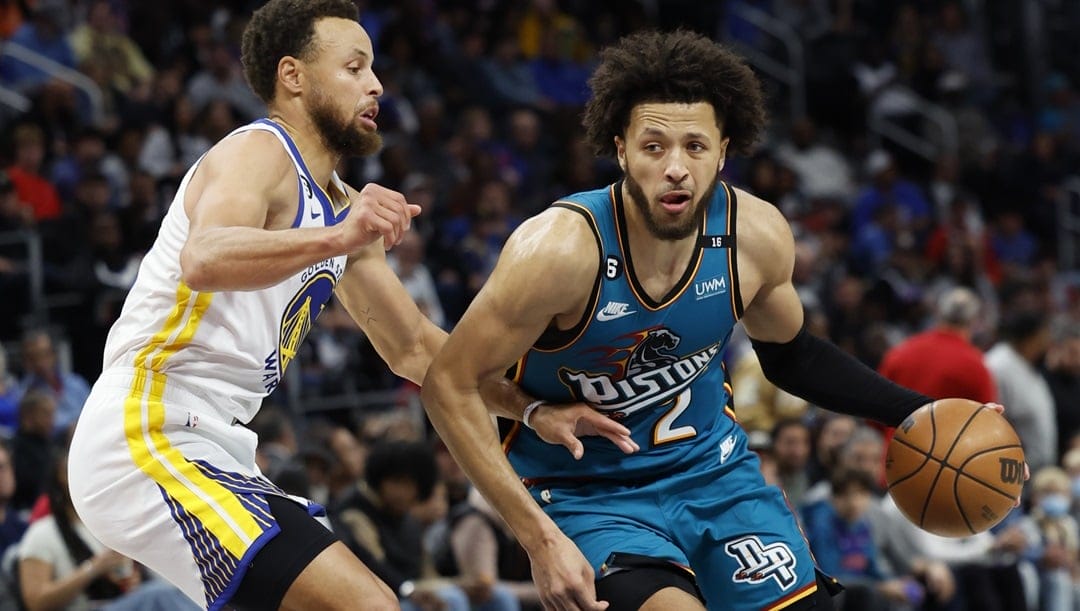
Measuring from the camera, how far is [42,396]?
8492 mm

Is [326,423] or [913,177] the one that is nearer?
[326,423]

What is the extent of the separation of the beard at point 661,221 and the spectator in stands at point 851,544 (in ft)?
14.1

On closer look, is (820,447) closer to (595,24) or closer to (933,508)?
(933,508)

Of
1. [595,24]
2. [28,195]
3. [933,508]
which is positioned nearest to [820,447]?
[933,508]

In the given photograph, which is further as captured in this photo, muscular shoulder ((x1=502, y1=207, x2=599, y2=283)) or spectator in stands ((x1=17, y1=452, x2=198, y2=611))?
spectator in stands ((x1=17, y1=452, x2=198, y2=611))

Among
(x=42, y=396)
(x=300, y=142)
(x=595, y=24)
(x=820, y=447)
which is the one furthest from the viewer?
(x=595, y=24)

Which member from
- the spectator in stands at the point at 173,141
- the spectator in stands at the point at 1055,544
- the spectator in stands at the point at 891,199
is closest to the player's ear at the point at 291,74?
the spectator in stands at the point at 1055,544

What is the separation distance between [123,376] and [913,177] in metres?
14.6

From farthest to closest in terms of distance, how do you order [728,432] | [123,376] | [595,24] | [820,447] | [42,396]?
1. [595,24]
2. [820,447]
3. [42,396]
4. [728,432]
5. [123,376]

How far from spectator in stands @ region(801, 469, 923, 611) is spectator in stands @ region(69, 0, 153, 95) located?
7.21 m

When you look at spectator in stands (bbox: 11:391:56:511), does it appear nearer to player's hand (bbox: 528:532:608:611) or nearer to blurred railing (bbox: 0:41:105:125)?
blurred railing (bbox: 0:41:105:125)

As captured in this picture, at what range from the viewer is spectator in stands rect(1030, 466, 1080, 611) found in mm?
9438

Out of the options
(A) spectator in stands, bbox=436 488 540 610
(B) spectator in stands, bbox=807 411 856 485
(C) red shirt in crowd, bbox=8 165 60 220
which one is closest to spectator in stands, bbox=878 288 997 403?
(B) spectator in stands, bbox=807 411 856 485

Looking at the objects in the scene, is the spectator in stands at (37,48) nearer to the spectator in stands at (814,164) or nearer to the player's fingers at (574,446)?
the spectator in stands at (814,164)
